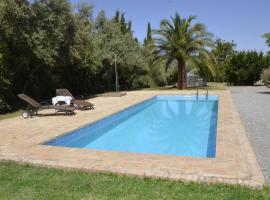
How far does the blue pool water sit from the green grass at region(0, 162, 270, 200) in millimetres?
2742

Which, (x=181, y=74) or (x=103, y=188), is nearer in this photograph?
(x=103, y=188)

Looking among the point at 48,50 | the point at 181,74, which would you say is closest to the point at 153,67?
the point at 181,74

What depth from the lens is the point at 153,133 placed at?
437 inches

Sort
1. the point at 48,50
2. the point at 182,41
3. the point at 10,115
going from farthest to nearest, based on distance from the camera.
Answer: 1. the point at 182,41
2. the point at 48,50
3. the point at 10,115

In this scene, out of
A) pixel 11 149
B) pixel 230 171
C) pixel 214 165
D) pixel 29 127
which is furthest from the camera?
pixel 29 127

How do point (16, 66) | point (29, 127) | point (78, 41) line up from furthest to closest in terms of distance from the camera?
point (78, 41) → point (16, 66) → point (29, 127)

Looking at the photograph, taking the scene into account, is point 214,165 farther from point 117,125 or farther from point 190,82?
point 190,82

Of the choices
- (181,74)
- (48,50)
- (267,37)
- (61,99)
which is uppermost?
(267,37)

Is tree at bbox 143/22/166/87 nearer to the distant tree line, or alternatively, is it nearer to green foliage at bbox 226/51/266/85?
the distant tree line

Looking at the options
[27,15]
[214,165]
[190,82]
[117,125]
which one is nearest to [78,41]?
[27,15]

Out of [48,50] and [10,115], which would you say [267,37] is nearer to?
[48,50]

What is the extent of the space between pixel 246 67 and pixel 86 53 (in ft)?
60.4

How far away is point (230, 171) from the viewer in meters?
5.25

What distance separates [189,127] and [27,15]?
916 centimetres
